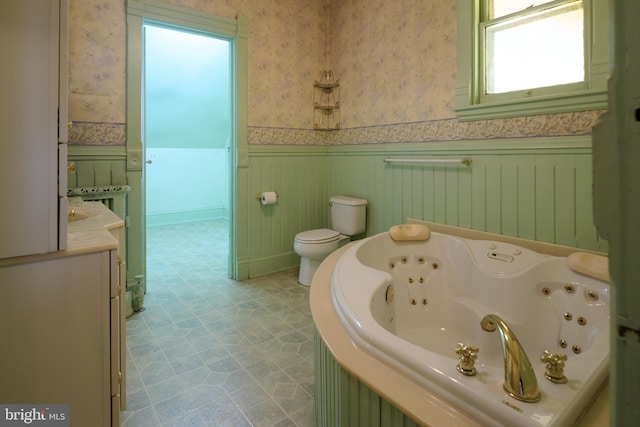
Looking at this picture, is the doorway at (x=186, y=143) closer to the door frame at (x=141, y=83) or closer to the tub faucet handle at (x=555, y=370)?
the door frame at (x=141, y=83)

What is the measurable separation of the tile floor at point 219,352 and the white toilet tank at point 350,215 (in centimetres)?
65

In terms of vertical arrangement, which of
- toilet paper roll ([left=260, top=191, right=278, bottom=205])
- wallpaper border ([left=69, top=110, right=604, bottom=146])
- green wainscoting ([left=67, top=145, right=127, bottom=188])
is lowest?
toilet paper roll ([left=260, top=191, right=278, bottom=205])

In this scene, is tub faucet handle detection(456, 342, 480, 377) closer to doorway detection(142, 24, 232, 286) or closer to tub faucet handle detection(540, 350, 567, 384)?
tub faucet handle detection(540, 350, 567, 384)

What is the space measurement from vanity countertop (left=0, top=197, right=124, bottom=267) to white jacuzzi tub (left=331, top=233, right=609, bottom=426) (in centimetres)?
87

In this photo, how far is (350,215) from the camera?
321 centimetres

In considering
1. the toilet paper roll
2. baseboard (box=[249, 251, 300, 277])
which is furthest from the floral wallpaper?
baseboard (box=[249, 251, 300, 277])

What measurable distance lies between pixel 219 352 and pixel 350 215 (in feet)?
5.22

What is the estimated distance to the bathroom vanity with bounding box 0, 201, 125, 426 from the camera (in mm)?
1117

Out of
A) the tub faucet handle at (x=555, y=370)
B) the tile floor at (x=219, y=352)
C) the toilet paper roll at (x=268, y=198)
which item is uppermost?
the toilet paper roll at (x=268, y=198)

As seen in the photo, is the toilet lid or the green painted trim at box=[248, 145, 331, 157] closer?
the toilet lid

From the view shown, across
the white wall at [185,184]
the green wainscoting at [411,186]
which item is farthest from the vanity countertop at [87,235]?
the white wall at [185,184]

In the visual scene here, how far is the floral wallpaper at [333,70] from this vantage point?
243 cm

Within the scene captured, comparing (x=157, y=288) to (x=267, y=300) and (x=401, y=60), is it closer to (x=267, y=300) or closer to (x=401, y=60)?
(x=267, y=300)

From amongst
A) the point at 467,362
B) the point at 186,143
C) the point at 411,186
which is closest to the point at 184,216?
the point at 186,143
